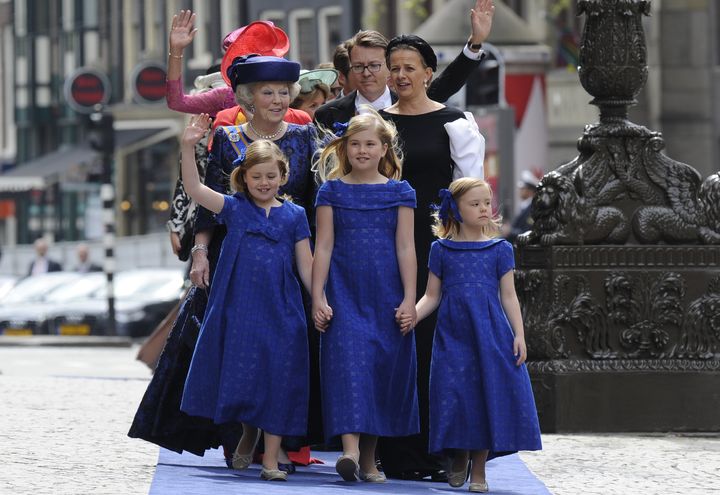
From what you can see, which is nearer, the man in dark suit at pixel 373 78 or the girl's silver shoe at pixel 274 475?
the girl's silver shoe at pixel 274 475

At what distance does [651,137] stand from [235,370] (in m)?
3.89

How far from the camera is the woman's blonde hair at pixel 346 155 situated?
9656mm

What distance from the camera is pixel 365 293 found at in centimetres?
959

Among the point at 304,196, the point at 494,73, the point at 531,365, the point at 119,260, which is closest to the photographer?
the point at 304,196

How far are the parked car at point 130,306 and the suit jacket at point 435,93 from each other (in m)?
20.7

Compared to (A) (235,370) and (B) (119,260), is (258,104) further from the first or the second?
(B) (119,260)

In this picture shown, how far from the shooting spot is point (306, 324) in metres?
9.73

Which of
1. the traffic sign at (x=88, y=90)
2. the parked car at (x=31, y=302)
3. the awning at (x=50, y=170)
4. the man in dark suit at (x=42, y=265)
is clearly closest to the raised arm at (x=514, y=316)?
the parked car at (x=31, y=302)

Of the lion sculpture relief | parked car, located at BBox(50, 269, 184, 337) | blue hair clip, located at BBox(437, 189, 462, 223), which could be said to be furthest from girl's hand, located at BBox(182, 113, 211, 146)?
parked car, located at BBox(50, 269, 184, 337)

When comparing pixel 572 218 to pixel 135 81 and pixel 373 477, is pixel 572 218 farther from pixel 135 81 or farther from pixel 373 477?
pixel 135 81

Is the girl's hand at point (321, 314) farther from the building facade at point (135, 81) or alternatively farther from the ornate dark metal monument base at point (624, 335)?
the building facade at point (135, 81)

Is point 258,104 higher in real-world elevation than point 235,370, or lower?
higher

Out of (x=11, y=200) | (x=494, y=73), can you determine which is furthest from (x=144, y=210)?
(x=494, y=73)

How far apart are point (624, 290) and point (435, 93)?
226cm
